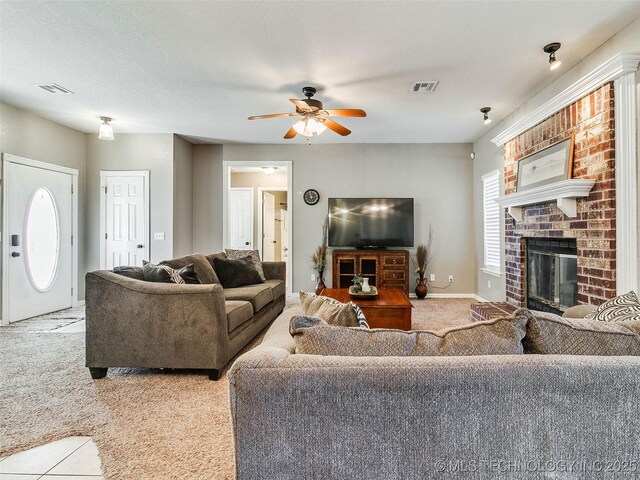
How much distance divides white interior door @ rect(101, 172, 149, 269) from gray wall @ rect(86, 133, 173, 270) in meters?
0.12

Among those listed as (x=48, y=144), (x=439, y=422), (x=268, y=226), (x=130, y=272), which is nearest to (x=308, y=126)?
(x=130, y=272)

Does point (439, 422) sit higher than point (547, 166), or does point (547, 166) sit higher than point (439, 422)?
point (547, 166)

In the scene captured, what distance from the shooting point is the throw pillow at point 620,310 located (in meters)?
1.31

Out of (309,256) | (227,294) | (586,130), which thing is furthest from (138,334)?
Answer: (586,130)

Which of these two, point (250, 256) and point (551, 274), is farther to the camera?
point (250, 256)

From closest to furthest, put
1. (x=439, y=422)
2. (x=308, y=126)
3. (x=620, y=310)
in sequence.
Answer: (x=439, y=422), (x=620, y=310), (x=308, y=126)

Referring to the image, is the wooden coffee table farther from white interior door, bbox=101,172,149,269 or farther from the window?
white interior door, bbox=101,172,149,269

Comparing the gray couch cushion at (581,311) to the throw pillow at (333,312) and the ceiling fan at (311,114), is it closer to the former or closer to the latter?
the throw pillow at (333,312)

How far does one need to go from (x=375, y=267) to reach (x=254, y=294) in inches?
98.0

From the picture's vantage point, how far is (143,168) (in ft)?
17.1

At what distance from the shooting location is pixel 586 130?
2.83 metres

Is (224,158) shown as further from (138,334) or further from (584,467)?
(584,467)

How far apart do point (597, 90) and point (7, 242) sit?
6187 mm

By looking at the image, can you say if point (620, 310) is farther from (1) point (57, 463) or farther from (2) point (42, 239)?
(2) point (42, 239)
